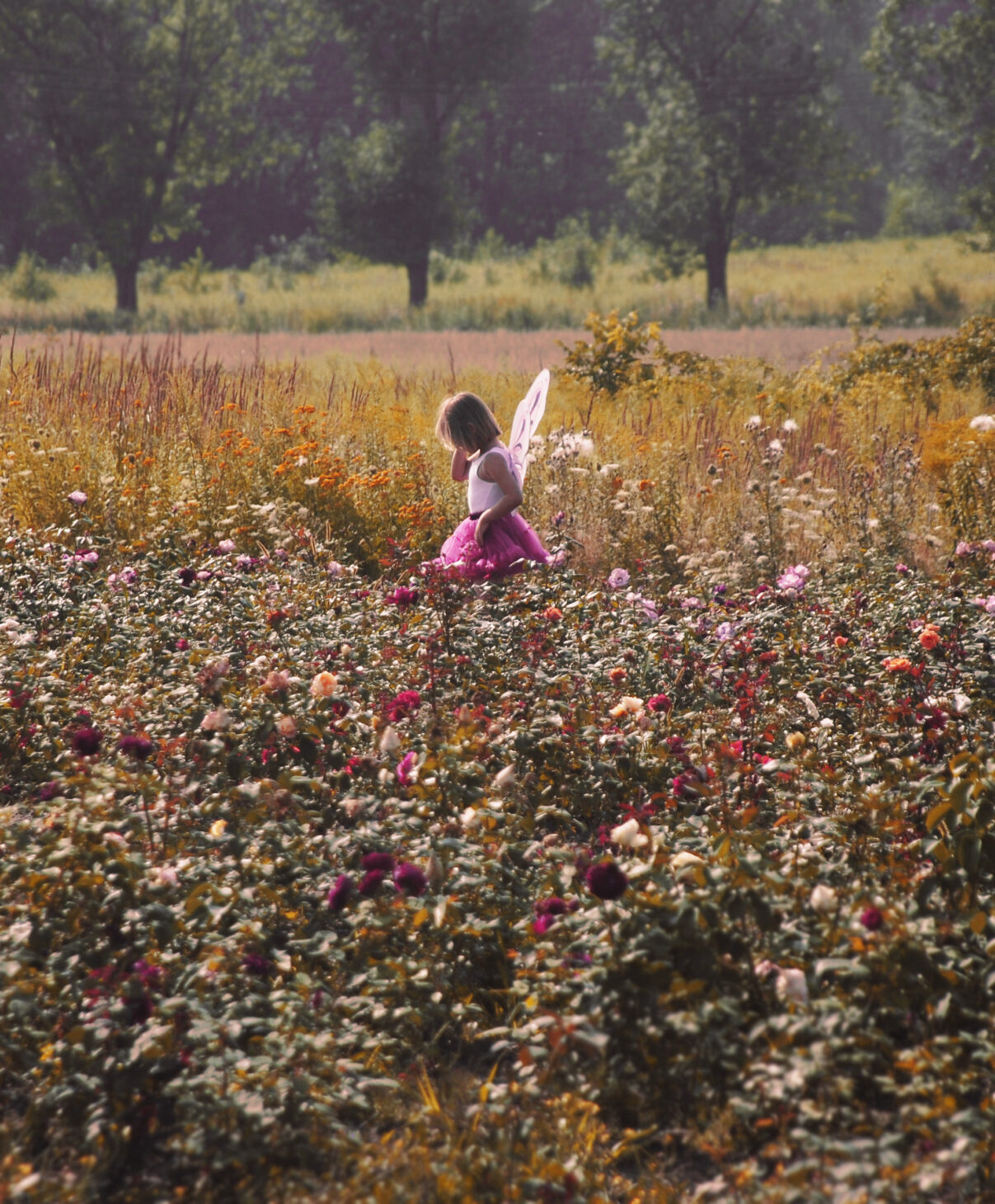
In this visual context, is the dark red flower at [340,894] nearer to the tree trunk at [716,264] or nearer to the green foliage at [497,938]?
the green foliage at [497,938]

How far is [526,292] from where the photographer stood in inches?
1152

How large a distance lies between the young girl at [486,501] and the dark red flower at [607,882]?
3012 mm

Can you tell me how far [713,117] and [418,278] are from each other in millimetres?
8106

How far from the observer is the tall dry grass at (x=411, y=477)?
6.02 metres

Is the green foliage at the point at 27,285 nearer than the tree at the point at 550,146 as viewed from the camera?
Yes

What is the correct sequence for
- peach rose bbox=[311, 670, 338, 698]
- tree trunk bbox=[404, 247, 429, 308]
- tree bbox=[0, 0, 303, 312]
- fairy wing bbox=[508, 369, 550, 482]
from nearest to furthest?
peach rose bbox=[311, 670, 338, 698] < fairy wing bbox=[508, 369, 550, 482] < tree bbox=[0, 0, 303, 312] < tree trunk bbox=[404, 247, 429, 308]

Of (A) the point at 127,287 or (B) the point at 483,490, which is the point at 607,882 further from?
(A) the point at 127,287

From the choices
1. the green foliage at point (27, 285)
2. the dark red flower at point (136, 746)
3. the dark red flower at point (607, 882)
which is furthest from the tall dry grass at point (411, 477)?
the green foliage at point (27, 285)

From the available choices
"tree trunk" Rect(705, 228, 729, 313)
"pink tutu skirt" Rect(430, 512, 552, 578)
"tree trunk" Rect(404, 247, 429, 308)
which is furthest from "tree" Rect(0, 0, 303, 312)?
"pink tutu skirt" Rect(430, 512, 552, 578)

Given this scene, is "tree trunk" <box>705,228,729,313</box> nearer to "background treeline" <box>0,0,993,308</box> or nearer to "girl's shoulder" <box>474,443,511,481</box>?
"background treeline" <box>0,0,993,308</box>

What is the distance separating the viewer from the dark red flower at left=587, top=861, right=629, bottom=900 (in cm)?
197

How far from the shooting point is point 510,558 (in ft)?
16.7

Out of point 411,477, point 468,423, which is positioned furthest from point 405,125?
point 468,423

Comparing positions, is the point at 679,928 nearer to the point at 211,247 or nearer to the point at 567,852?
the point at 567,852
